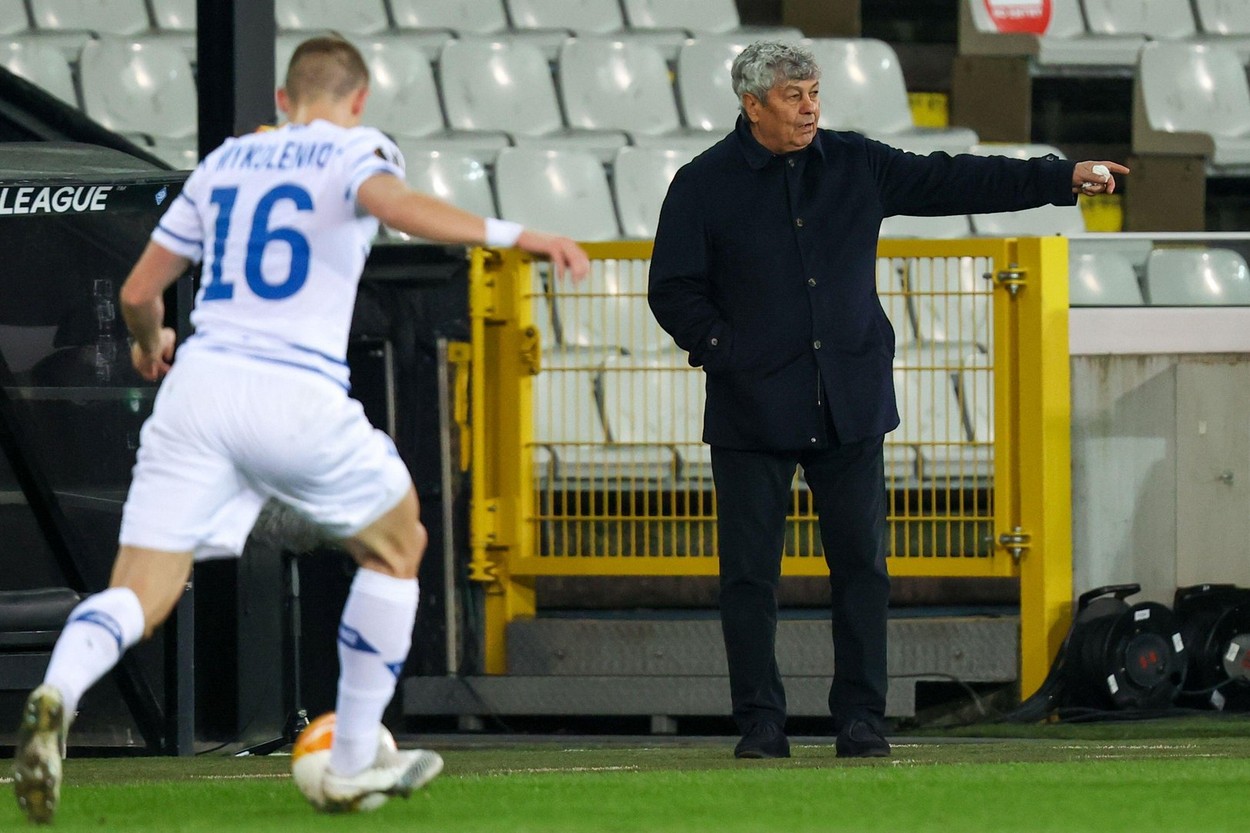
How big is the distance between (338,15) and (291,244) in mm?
7115

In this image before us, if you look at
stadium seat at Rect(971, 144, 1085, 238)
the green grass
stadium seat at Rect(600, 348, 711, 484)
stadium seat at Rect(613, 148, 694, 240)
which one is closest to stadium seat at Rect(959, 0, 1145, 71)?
stadium seat at Rect(971, 144, 1085, 238)

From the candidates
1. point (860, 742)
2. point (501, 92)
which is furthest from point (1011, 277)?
point (501, 92)

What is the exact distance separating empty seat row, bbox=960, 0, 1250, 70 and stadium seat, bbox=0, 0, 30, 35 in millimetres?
4837

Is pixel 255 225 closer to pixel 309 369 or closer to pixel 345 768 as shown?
pixel 309 369

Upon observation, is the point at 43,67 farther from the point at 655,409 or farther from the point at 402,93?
the point at 655,409

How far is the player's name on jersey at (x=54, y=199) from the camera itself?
609 cm

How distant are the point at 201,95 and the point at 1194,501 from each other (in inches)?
148

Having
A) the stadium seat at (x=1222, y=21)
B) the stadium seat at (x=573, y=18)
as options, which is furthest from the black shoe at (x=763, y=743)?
the stadium seat at (x=1222, y=21)

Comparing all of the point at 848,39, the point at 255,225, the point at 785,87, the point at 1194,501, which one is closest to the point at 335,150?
the point at 255,225

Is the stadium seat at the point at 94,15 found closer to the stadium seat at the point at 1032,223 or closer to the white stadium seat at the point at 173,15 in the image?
the white stadium seat at the point at 173,15

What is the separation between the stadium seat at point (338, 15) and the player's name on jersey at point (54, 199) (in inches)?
167

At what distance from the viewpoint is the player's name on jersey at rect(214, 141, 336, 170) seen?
371cm

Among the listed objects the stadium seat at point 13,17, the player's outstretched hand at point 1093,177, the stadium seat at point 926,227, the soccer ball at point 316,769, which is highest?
the stadium seat at point 13,17

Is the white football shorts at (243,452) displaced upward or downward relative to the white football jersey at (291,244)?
downward
